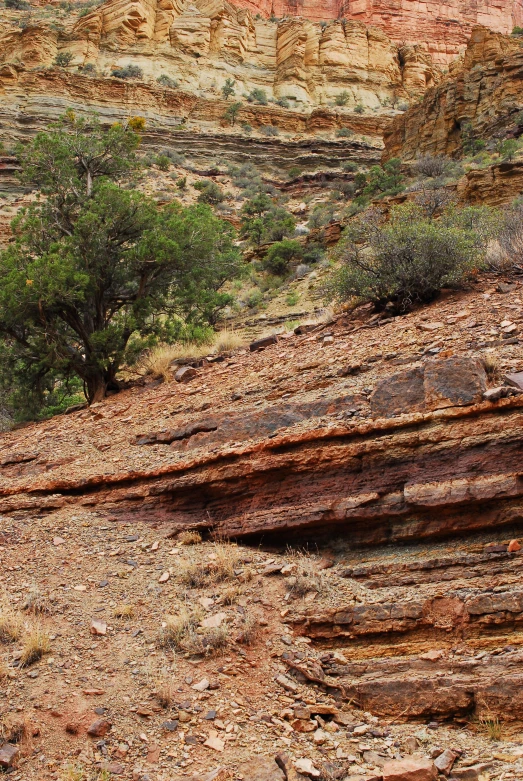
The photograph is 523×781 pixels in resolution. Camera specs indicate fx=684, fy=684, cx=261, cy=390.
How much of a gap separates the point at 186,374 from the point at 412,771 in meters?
6.56

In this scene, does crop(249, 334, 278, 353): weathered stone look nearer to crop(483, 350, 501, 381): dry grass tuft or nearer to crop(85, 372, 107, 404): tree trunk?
crop(85, 372, 107, 404): tree trunk

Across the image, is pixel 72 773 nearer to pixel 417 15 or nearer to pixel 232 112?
pixel 232 112

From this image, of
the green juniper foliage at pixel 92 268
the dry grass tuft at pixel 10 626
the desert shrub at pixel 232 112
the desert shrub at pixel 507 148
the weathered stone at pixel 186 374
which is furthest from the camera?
the desert shrub at pixel 232 112

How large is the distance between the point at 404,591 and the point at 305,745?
130 cm

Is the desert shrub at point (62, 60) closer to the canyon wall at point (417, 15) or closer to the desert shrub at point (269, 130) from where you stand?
the desert shrub at point (269, 130)

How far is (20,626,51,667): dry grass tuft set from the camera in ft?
15.3

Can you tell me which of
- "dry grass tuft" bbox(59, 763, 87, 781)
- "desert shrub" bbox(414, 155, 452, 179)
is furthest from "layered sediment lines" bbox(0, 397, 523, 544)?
"desert shrub" bbox(414, 155, 452, 179)

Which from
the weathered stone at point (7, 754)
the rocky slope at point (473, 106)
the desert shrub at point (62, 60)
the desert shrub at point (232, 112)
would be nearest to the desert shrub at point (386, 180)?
the rocky slope at point (473, 106)

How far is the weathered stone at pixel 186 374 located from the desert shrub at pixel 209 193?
28.5m

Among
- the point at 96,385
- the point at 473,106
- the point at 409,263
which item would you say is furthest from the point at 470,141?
the point at 96,385

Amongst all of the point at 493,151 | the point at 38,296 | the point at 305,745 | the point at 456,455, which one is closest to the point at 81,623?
the point at 305,745

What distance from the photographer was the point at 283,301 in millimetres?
18469

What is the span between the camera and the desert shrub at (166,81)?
51.6 metres

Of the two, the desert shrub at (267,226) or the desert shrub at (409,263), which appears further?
the desert shrub at (267,226)
